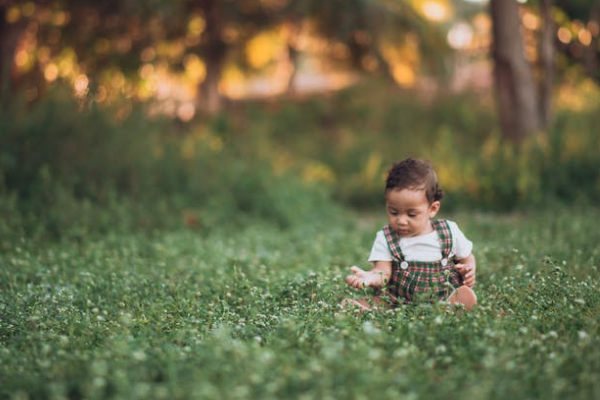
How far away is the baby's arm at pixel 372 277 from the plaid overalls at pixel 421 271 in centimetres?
9

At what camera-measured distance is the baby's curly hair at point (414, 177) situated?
4.21m

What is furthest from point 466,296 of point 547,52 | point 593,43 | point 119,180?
point 593,43

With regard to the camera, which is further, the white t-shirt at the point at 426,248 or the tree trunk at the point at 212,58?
the tree trunk at the point at 212,58

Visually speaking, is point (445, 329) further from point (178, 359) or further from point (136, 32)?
point (136, 32)

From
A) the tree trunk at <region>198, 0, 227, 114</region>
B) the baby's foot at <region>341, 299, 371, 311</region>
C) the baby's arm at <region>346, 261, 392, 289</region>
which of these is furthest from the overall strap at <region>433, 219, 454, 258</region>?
the tree trunk at <region>198, 0, 227, 114</region>

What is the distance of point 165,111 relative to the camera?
10.2 metres

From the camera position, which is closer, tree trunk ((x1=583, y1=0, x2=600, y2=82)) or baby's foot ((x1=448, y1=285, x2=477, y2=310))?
baby's foot ((x1=448, y1=285, x2=477, y2=310))

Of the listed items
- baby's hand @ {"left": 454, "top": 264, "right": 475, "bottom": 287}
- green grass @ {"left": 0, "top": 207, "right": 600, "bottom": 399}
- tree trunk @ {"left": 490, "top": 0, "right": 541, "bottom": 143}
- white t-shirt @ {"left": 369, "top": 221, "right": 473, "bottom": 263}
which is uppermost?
tree trunk @ {"left": 490, "top": 0, "right": 541, "bottom": 143}

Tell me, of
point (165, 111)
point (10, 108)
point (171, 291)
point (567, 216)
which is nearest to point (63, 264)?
point (171, 291)

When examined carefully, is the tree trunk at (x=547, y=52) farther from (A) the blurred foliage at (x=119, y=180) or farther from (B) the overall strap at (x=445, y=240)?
(B) the overall strap at (x=445, y=240)

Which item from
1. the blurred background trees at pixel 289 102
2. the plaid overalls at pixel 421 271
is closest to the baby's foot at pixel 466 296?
the plaid overalls at pixel 421 271

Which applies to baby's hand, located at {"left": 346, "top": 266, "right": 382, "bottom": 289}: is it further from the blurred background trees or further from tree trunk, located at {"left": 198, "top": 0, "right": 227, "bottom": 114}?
tree trunk, located at {"left": 198, "top": 0, "right": 227, "bottom": 114}

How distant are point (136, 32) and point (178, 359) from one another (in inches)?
460

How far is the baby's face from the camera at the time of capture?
423cm
